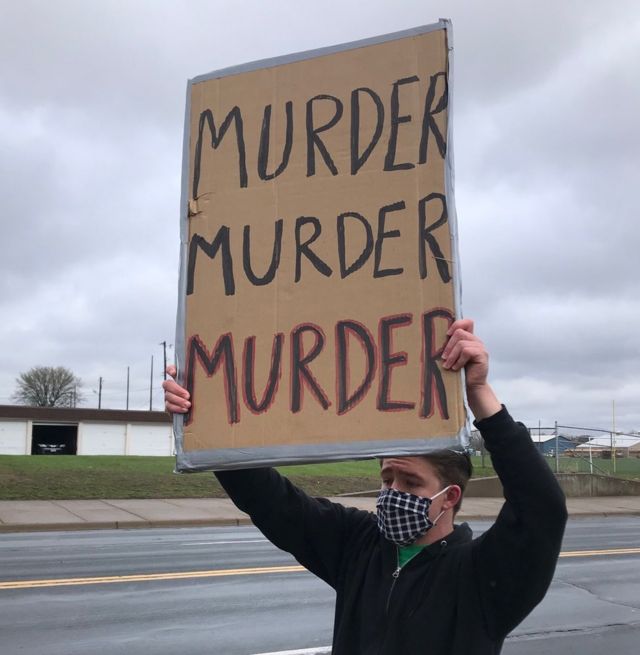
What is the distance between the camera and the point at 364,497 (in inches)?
891

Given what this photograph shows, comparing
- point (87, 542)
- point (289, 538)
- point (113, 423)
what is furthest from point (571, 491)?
point (113, 423)

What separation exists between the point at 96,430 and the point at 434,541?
5460 centimetres

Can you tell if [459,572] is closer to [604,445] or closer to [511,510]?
[511,510]

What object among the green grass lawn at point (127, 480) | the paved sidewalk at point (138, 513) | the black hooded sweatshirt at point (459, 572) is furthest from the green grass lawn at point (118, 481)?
the black hooded sweatshirt at point (459, 572)

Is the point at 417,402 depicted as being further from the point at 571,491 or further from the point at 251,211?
the point at 571,491

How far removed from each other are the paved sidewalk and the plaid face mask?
14419mm

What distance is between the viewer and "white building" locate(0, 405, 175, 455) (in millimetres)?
53219

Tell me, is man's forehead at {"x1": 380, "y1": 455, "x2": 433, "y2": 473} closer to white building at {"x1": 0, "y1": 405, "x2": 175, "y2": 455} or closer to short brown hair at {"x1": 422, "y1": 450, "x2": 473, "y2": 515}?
short brown hair at {"x1": 422, "y1": 450, "x2": 473, "y2": 515}

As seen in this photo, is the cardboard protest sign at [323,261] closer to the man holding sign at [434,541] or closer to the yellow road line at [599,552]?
the man holding sign at [434,541]

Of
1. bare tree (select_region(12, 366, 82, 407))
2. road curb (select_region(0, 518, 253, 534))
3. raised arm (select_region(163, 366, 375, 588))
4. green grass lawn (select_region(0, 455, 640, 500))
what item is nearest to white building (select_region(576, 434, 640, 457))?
green grass lawn (select_region(0, 455, 640, 500))

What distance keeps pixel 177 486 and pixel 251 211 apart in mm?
21473

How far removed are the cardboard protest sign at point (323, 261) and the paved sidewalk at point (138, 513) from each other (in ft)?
46.7

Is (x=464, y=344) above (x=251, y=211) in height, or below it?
below

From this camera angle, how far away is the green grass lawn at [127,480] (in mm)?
21234
